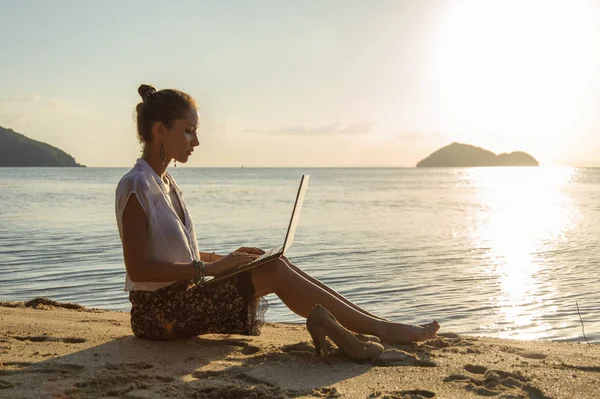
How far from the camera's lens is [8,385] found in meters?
3.53

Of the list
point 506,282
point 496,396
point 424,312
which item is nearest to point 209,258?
point 496,396

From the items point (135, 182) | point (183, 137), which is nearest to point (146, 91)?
point (183, 137)

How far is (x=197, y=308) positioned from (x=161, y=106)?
1.29 meters

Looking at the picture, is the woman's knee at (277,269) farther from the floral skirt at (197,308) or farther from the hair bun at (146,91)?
the hair bun at (146,91)

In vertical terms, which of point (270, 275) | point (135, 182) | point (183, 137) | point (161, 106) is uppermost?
point (161, 106)

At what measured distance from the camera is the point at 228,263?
4.04m

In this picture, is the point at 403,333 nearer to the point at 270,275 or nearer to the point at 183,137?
the point at 270,275

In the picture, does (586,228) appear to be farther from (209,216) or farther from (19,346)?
(19,346)

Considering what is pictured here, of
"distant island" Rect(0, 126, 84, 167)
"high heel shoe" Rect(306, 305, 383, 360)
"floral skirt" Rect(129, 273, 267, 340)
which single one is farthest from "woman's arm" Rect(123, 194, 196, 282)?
"distant island" Rect(0, 126, 84, 167)

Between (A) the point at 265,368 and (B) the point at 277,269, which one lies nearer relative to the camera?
(A) the point at 265,368

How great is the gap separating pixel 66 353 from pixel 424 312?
4401 mm

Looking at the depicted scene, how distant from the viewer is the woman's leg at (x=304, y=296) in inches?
170

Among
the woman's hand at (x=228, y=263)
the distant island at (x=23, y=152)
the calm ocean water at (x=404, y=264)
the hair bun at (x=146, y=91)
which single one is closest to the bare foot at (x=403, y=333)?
the woman's hand at (x=228, y=263)

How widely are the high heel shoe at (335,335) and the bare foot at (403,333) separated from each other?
36 centimetres
